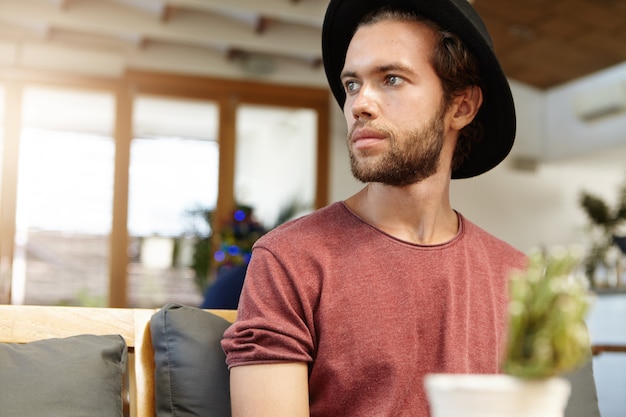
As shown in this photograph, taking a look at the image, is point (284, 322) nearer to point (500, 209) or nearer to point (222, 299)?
point (222, 299)

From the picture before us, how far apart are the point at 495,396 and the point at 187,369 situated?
0.92 m

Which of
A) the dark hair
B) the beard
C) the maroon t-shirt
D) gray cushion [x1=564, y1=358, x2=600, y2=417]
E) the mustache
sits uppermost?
the dark hair

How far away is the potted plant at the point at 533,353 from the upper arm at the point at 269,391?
708 mm

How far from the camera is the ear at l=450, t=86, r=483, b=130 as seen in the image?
155 cm

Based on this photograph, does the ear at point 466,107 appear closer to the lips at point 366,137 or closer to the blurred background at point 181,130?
the lips at point 366,137

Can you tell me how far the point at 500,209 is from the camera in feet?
27.7

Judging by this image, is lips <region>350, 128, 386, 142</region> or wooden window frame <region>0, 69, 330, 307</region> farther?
wooden window frame <region>0, 69, 330, 307</region>

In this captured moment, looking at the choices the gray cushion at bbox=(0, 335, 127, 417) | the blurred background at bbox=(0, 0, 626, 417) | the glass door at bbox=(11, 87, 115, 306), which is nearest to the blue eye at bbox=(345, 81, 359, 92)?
the gray cushion at bbox=(0, 335, 127, 417)

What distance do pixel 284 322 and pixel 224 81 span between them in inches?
Result: 243

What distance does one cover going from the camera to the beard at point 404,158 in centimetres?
137

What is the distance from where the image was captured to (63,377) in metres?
1.27

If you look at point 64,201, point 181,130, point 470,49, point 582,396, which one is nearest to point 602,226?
point 181,130

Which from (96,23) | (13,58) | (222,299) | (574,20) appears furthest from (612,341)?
(13,58)

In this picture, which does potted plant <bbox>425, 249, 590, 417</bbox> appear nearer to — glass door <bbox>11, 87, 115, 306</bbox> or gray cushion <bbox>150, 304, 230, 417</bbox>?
gray cushion <bbox>150, 304, 230, 417</bbox>
